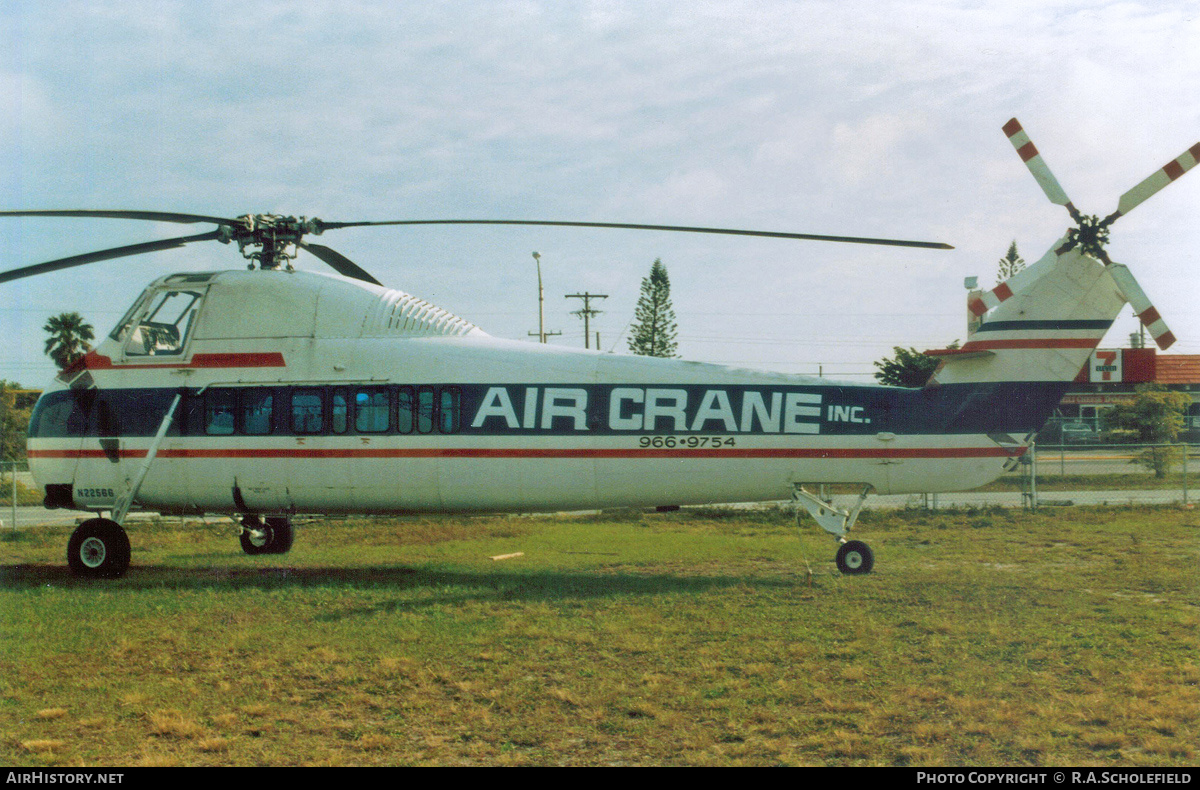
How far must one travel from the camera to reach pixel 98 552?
501 inches

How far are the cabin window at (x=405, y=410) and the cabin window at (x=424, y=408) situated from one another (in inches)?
4.2

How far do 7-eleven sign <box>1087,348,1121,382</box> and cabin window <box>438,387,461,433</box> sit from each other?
53.6 m

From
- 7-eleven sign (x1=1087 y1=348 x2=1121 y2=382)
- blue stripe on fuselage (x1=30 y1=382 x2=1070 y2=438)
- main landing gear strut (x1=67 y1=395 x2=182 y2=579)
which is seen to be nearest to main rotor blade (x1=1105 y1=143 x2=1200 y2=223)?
blue stripe on fuselage (x1=30 y1=382 x2=1070 y2=438)

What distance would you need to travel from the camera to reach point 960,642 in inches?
316

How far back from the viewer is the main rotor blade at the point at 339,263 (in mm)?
13359

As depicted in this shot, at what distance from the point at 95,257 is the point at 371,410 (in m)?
4.24

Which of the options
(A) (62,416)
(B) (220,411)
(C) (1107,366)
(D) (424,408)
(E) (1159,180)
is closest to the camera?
(E) (1159,180)

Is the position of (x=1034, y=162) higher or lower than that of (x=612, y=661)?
higher

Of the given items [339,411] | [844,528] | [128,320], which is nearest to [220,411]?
[339,411]

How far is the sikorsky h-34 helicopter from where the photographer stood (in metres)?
11.7

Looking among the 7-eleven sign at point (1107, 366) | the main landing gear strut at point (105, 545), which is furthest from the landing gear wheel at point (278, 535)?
the 7-eleven sign at point (1107, 366)

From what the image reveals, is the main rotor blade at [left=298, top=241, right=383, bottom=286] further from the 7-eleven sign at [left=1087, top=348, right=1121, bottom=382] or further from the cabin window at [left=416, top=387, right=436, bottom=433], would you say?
the 7-eleven sign at [left=1087, top=348, right=1121, bottom=382]

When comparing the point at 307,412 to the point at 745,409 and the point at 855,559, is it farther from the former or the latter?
the point at 855,559

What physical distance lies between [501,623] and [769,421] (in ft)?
15.9
